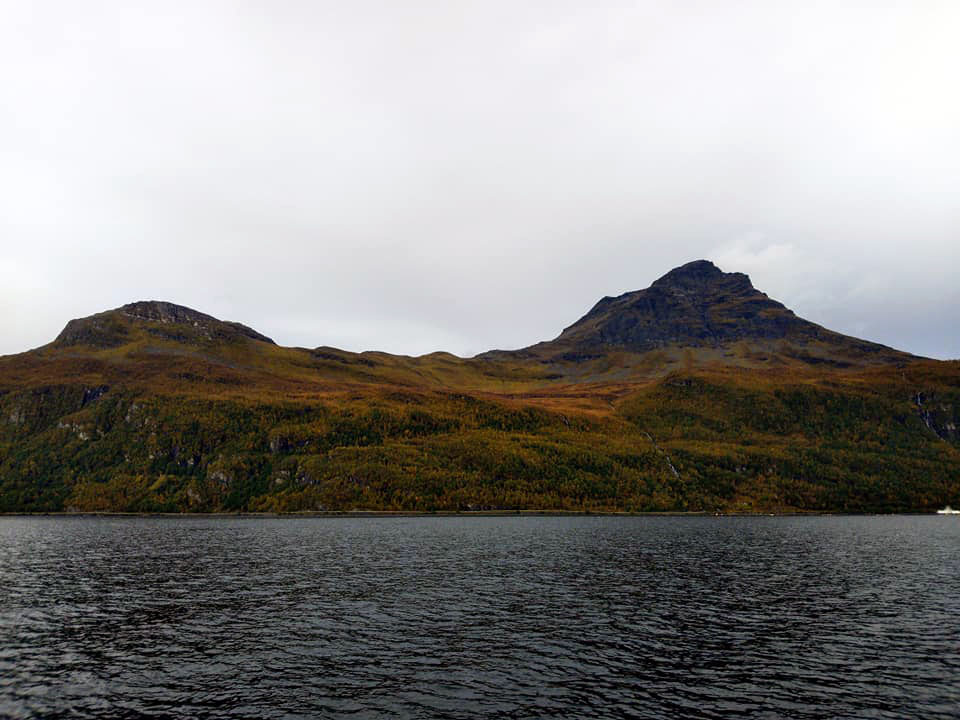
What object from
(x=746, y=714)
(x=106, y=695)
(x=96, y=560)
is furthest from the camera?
(x=96, y=560)

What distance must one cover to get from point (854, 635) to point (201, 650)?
56097mm

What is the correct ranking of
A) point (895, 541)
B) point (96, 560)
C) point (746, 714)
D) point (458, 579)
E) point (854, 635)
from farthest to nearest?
point (895, 541)
point (96, 560)
point (458, 579)
point (854, 635)
point (746, 714)

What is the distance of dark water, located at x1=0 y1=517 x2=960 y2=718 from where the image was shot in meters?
36.2

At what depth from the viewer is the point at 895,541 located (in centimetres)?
14288

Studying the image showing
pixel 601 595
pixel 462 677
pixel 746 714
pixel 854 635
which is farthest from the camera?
pixel 601 595

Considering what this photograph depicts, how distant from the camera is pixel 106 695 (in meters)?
37.2

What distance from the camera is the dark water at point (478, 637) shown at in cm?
3616

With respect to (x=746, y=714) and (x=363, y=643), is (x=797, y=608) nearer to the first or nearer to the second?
(x=746, y=714)

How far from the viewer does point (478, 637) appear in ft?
166

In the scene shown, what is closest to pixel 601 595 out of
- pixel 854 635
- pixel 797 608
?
pixel 797 608

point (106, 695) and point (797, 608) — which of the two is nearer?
point (106, 695)

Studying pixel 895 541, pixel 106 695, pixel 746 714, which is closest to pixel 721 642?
pixel 746 714

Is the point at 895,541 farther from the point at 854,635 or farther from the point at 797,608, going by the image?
the point at 854,635

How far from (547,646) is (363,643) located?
15435mm
